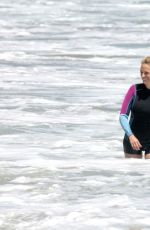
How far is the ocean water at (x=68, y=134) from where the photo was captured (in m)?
7.84

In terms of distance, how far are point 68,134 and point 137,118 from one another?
3.23 metres

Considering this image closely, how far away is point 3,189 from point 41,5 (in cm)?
3951

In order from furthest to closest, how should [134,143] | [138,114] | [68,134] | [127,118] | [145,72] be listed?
[68,134] → [138,114] → [127,118] → [134,143] → [145,72]

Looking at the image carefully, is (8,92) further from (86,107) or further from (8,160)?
(8,160)

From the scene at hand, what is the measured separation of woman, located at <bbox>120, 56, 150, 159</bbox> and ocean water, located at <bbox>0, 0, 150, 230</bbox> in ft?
0.92

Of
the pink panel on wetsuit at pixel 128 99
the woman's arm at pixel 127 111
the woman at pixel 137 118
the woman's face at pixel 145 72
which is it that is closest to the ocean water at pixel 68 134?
the woman at pixel 137 118

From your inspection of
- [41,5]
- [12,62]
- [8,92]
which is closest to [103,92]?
[8,92]

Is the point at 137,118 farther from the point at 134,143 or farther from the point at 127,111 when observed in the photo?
the point at 134,143

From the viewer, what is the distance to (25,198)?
8.32 metres

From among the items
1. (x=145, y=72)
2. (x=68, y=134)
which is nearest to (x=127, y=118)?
(x=145, y=72)

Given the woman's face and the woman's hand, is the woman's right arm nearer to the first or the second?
the woman's hand

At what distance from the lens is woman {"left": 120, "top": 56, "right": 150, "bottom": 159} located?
8.97 m

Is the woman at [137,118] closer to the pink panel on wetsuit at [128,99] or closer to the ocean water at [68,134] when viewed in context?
the pink panel on wetsuit at [128,99]

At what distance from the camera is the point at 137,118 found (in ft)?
29.9
